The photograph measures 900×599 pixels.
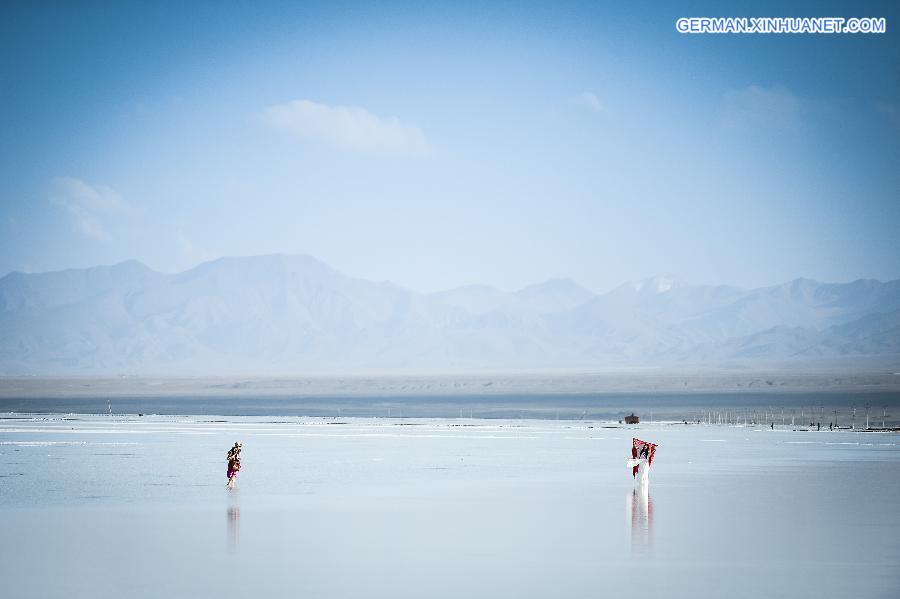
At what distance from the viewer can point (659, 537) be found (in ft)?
73.5

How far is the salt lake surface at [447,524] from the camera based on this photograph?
17.8 metres

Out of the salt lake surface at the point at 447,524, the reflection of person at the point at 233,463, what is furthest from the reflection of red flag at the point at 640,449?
the reflection of person at the point at 233,463

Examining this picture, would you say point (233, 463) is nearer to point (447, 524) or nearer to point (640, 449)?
point (447, 524)

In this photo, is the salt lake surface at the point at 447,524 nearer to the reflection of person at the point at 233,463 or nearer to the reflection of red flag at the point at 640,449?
the reflection of person at the point at 233,463

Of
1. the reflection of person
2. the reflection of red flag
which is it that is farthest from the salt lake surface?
the reflection of red flag

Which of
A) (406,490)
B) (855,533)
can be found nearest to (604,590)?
(855,533)

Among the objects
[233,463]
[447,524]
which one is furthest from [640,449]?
[233,463]

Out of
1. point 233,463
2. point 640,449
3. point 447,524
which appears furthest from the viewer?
point 640,449

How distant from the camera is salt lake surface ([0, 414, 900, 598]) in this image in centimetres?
1775

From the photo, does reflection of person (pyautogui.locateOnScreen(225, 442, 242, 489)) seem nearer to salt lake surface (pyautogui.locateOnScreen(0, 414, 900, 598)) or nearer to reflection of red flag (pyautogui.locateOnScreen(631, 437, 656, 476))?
salt lake surface (pyautogui.locateOnScreen(0, 414, 900, 598))

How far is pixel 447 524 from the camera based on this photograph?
80.3ft

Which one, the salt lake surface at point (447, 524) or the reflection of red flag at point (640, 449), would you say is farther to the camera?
the reflection of red flag at point (640, 449)

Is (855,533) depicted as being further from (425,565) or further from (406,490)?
(406,490)

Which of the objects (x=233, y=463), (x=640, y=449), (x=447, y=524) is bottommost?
(x=447, y=524)
